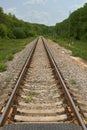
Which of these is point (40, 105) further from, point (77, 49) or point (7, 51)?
point (77, 49)

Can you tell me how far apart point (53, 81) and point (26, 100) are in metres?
3.48

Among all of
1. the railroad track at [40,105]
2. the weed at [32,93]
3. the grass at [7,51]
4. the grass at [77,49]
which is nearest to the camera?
the railroad track at [40,105]

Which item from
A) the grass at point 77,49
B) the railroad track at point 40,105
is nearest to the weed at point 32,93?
the railroad track at point 40,105

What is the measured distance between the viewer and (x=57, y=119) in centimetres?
749

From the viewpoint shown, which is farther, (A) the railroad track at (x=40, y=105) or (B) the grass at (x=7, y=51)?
(B) the grass at (x=7, y=51)

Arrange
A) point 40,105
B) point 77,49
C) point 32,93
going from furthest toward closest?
1. point 77,49
2. point 32,93
3. point 40,105

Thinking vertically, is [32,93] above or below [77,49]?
above

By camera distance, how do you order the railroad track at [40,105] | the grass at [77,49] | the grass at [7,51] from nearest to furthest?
the railroad track at [40,105]
the grass at [7,51]
the grass at [77,49]

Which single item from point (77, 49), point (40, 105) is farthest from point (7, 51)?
point (40, 105)

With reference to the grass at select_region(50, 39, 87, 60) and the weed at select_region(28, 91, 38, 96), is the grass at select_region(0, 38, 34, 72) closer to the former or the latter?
the grass at select_region(50, 39, 87, 60)

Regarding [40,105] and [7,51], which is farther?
[7,51]

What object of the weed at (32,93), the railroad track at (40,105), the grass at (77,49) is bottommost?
the grass at (77,49)

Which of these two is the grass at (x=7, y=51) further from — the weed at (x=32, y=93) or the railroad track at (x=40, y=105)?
the weed at (x=32, y=93)

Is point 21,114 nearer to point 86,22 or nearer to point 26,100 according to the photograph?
point 26,100
